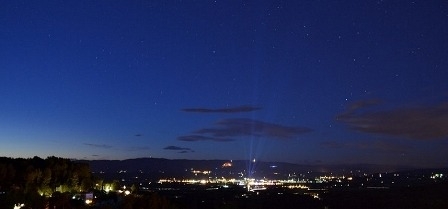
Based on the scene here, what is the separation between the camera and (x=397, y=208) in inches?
3912

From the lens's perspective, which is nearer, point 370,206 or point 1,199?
point 1,199

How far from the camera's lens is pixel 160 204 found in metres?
57.9

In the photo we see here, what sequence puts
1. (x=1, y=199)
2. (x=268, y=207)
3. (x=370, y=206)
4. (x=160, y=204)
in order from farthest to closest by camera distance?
(x=370, y=206) → (x=268, y=207) → (x=160, y=204) → (x=1, y=199)

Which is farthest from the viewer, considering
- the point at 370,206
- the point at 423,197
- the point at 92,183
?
the point at 423,197

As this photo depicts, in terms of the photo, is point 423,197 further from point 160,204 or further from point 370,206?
point 160,204

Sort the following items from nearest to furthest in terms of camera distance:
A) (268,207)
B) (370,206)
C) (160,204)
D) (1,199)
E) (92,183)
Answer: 1. (1,199)
2. (160,204)
3. (92,183)
4. (268,207)
5. (370,206)

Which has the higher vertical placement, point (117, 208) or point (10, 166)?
point (10, 166)

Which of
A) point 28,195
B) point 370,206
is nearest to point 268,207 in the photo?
point 370,206

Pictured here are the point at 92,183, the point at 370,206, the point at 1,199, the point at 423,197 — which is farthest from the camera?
the point at 423,197

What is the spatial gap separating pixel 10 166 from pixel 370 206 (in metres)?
66.8

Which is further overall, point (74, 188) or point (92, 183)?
point (92, 183)

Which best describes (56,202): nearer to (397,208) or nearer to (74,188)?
(74,188)

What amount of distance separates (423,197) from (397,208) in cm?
2783

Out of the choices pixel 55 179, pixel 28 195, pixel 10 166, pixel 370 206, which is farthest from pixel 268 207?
pixel 28 195
